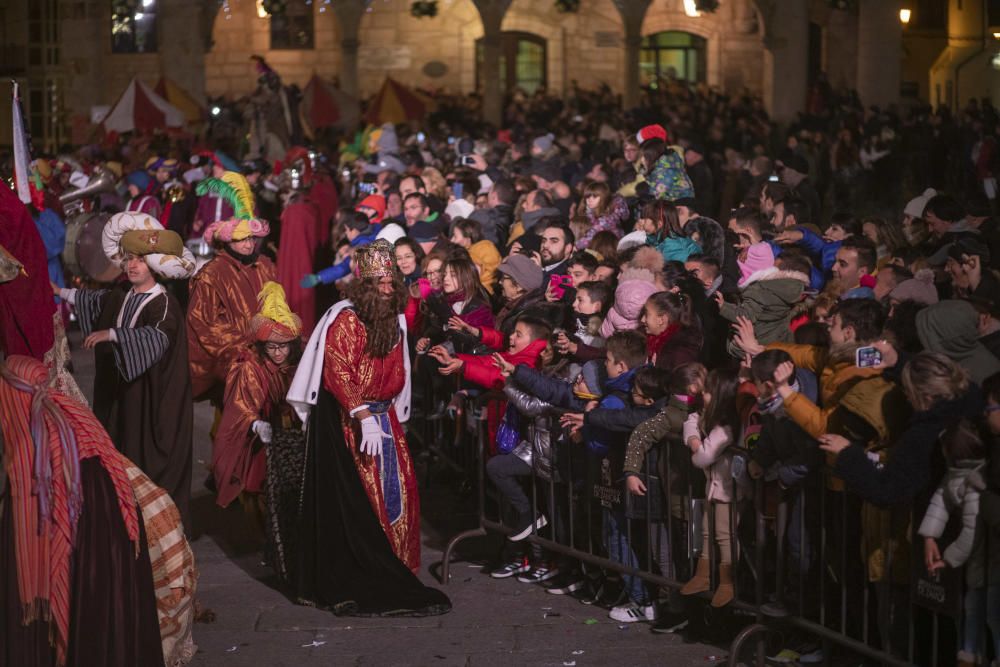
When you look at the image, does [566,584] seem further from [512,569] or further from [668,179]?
[668,179]

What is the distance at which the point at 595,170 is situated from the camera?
15.4 metres

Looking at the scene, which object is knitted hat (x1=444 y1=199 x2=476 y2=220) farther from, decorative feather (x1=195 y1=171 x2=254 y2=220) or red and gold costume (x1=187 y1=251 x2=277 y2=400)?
red and gold costume (x1=187 y1=251 x2=277 y2=400)

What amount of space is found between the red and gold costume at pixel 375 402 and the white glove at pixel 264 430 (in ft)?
2.25

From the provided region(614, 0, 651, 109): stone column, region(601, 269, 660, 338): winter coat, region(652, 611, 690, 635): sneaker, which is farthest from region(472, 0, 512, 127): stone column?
region(652, 611, 690, 635): sneaker

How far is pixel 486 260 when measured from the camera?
37.5 ft

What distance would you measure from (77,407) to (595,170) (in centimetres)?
1011

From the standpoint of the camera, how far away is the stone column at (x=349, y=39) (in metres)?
35.2

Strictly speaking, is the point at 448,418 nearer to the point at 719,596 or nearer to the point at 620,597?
the point at 620,597

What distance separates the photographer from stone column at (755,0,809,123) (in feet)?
105

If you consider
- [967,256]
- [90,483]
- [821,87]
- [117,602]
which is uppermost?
[821,87]

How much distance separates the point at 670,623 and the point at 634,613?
212 mm

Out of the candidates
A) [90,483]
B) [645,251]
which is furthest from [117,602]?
[645,251]

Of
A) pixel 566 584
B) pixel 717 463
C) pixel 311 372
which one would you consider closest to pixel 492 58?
pixel 566 584

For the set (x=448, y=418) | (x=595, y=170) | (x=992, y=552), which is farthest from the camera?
(x=595, y=170)
